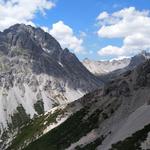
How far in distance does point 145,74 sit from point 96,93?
144 ft

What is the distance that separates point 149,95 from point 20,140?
10045 cm

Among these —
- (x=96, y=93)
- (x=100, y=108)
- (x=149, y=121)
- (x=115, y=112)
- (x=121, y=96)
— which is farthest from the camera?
(x=96, y=93)

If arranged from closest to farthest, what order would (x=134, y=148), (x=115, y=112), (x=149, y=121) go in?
1. (x=134, y=148)
2. (x=149, y=121)
3. (x=115, y=112)

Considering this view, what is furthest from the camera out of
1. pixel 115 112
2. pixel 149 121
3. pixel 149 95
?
pixel 115 112

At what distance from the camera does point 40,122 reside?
191500mm

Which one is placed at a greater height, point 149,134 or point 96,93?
point 96,93

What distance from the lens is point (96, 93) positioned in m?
157

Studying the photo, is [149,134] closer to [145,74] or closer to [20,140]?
[145,74]

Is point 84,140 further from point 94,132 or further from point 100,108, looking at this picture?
point 100,108

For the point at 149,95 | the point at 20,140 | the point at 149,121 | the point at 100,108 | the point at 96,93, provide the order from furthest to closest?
the point at 20,140 → the point at 96,93 → the point at 100,108 → the point at 149,95 → the point at 149,121

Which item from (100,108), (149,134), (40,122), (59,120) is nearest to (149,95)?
(100,108)

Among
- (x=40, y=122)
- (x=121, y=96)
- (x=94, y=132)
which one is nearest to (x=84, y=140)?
(x=94, y=132)

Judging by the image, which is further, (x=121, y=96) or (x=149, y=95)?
(x=121, y=96)

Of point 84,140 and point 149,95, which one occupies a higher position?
point 149,95
